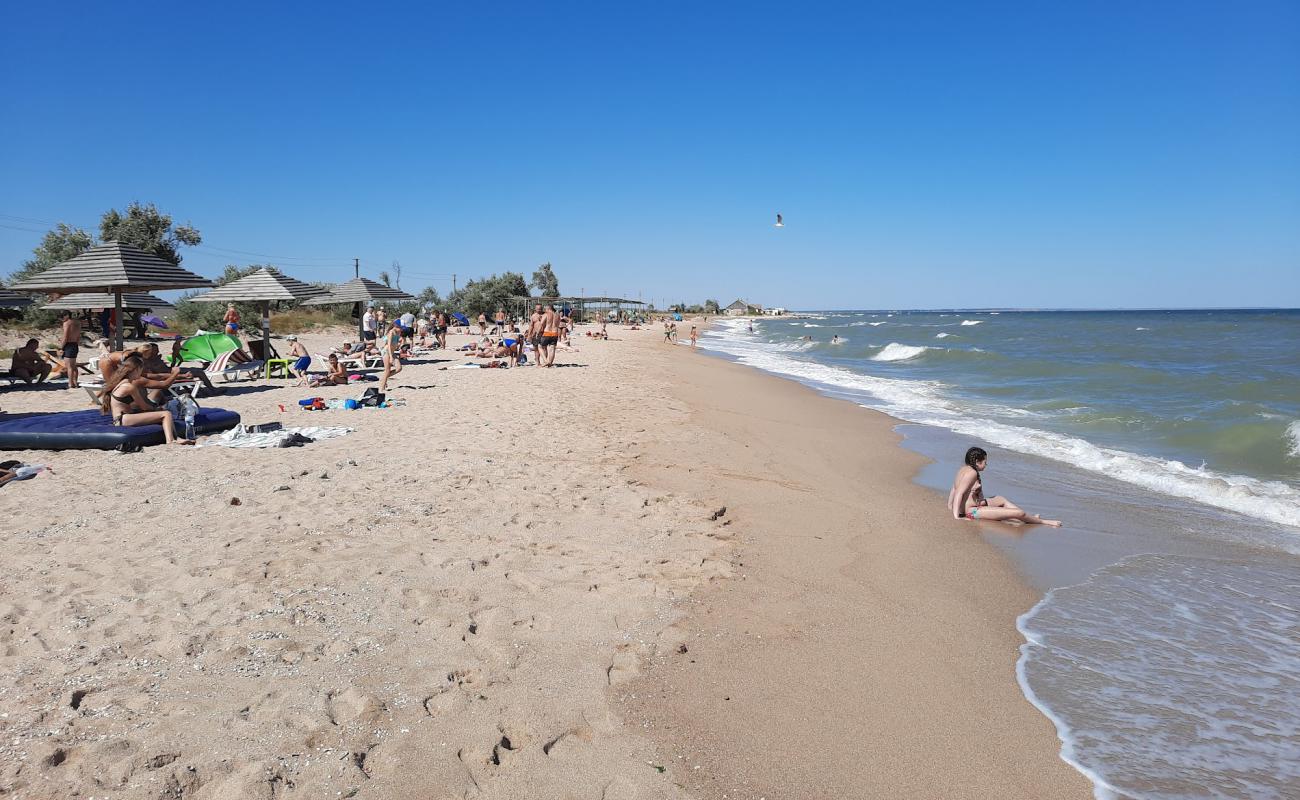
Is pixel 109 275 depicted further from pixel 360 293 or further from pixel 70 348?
pixel 360 293

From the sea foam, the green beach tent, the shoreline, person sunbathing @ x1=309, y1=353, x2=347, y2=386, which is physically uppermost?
the green beach tent

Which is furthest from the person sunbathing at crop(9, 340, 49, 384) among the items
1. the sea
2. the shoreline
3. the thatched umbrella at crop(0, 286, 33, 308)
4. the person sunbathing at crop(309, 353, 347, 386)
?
the sea

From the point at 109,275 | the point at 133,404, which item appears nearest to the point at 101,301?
the point at 109,275

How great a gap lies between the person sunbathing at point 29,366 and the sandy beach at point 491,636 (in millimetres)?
6564

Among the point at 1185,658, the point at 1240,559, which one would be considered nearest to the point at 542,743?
the point at 1185,658

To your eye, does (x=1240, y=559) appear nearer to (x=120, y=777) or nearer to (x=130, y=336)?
(x=120, y=777)

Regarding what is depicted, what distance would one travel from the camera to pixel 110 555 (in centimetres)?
389

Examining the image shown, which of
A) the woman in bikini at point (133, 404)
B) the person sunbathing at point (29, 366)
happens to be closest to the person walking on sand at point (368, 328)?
the person sunbathing at point (29, 366)

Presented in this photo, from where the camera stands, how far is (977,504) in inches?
231

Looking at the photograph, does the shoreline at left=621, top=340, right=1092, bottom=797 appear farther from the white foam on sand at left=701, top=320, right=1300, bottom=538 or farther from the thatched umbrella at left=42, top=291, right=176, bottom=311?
the thatched umbrella at left=42, top=291, right=176, bottom=311

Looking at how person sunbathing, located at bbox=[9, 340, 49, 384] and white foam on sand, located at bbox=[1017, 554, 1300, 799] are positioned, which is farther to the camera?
person sunbathing, located at bbox=[9, 340, 49, 384]

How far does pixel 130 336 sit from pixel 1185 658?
2512 centimetres

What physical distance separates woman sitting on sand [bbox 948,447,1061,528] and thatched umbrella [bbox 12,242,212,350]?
10275mm

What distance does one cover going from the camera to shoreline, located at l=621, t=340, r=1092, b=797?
8.34 feet
